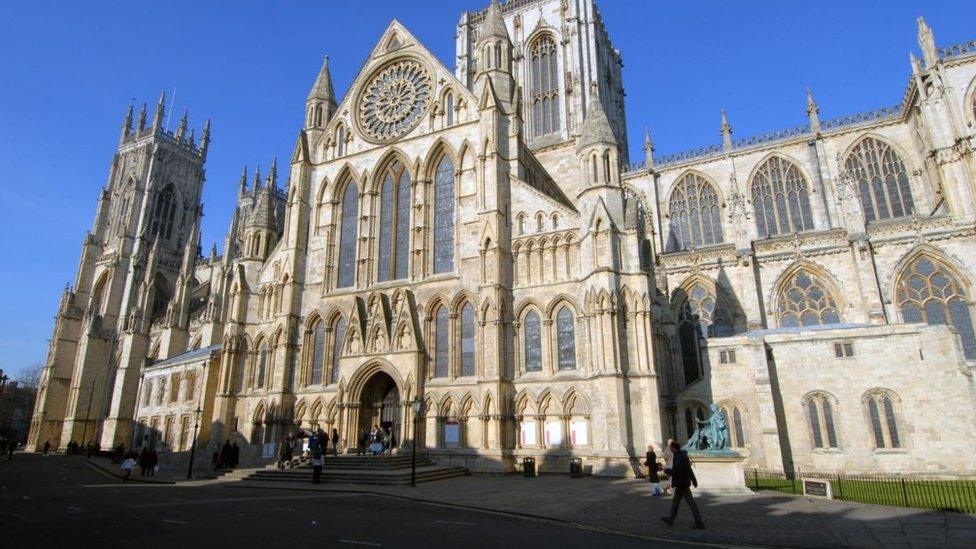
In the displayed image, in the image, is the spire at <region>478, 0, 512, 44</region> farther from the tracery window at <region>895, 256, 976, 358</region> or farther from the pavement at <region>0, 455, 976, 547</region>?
the tracery window at <region>895, 256, 976, 358</region>

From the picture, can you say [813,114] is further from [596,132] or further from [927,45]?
[596,132]

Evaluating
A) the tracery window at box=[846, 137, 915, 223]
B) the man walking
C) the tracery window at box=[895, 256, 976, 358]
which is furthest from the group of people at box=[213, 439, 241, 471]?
the tracery window at box=[846, 137, 915, 223]

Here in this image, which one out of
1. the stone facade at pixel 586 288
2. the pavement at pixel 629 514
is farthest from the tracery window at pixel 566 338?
the pavement at pixel 629 514

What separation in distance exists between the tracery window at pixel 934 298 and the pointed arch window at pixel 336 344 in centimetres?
3008

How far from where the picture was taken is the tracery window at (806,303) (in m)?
31.1

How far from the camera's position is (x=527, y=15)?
49.2 metres

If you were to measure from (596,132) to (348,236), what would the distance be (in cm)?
1464

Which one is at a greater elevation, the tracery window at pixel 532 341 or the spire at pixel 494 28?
the spire at pixel 494 28

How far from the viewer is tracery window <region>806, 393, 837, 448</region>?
23.5 meters

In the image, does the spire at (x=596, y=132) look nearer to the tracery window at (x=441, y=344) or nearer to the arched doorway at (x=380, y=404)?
the tracery window at (x=441, y=344)

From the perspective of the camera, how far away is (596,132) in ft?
82.6

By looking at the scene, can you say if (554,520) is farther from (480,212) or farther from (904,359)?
(904,359)

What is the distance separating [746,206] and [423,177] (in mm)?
24035

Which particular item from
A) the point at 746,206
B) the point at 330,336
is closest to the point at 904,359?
the point at 746,206
